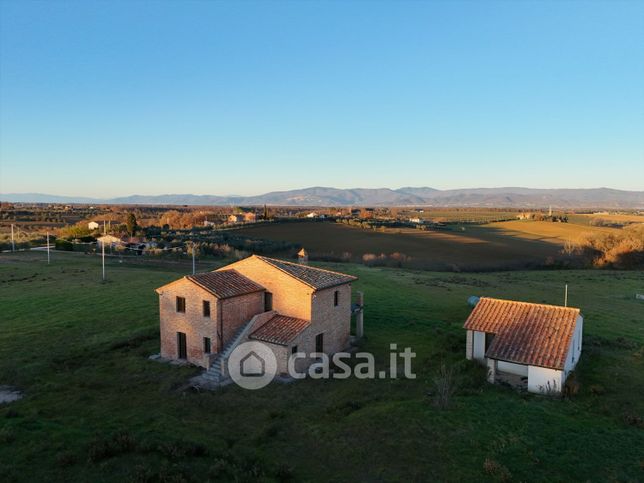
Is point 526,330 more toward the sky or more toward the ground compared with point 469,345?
more toward the sky

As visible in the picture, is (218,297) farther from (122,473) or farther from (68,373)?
Result: (122,473)

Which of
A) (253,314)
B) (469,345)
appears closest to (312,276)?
(253,314)

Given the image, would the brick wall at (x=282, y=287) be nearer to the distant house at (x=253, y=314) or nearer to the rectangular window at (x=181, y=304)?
the distant house at (x=253, y=314)

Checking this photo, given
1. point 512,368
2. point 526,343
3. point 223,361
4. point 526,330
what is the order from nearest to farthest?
point 526,343 < point 512,368 < point 526,330 < point 223,361

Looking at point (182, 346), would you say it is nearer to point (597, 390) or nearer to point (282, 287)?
point (282, 287)

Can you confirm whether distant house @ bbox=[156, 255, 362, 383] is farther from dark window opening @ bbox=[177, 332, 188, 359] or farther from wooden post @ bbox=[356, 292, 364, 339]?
wooden post @ bbox=[356, 292, 364, 339]
